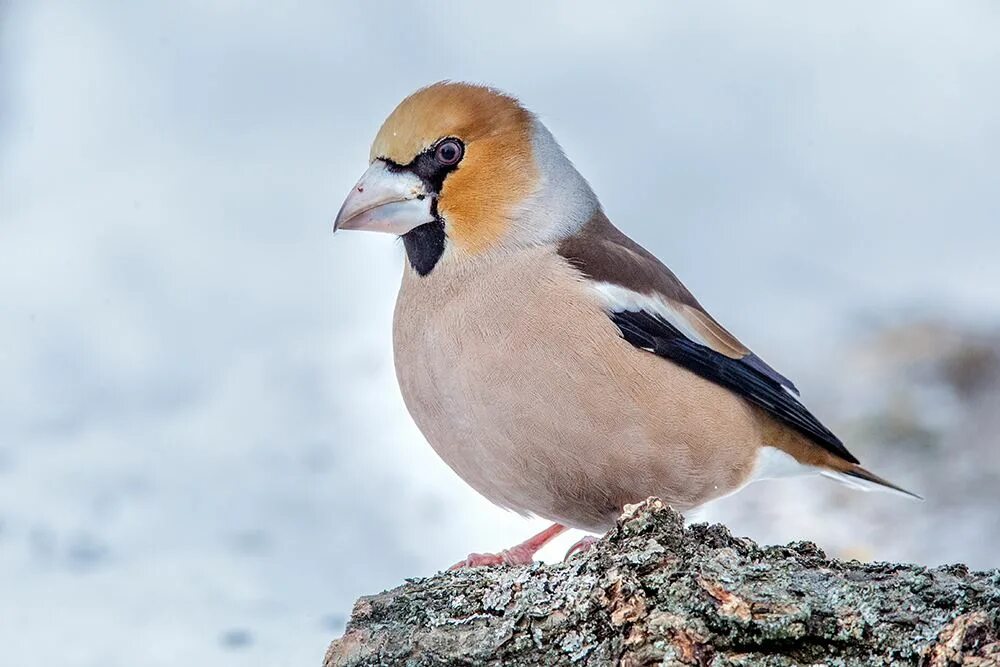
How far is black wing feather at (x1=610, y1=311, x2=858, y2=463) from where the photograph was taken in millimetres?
2504

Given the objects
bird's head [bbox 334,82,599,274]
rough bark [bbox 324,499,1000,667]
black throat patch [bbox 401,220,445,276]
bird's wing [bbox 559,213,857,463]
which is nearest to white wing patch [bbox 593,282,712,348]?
bird's wing [bbox 559,213,857,463]

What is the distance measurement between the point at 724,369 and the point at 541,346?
18.9 inches

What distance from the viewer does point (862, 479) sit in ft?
9.68

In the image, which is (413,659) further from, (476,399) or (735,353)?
(735,353)

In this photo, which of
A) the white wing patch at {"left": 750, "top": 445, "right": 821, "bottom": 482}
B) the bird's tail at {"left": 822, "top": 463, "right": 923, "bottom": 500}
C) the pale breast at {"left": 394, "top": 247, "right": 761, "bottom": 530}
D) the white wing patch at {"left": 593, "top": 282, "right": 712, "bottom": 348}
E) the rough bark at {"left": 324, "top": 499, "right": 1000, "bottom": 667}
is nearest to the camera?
the rough bark at {"left": 324, "top": 499, "right": 1000, "bottom": 667}

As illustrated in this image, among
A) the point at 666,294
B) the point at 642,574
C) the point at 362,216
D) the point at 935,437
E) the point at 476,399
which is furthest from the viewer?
the point at 935,437

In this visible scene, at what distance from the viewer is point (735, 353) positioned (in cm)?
277

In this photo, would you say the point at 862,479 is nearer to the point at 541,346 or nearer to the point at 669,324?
the point at 669,324

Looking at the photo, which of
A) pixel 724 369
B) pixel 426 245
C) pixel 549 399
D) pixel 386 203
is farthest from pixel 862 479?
pixel 386 203

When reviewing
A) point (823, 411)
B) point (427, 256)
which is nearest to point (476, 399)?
point (427, 256)

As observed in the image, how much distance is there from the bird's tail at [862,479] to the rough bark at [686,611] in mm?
1056

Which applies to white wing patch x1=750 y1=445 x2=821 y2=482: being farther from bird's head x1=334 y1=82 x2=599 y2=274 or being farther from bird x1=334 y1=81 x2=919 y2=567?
bird's head x1=334 y1=82 x2=599 y2=274

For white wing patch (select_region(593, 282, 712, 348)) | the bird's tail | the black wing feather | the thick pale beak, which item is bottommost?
the bird's tail

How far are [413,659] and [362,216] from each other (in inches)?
38.1
